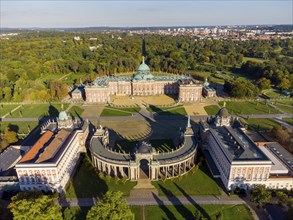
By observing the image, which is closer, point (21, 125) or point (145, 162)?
point (145, 162)

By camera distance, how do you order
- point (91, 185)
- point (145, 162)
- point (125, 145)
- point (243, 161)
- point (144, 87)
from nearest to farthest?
point (243, 161), point (91, 185), point (145, 162), point (125, 145), point (144, 87)

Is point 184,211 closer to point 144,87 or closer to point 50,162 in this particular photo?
point 50,162

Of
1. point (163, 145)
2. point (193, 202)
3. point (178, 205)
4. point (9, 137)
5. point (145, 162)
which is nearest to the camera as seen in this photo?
point (178, 205)

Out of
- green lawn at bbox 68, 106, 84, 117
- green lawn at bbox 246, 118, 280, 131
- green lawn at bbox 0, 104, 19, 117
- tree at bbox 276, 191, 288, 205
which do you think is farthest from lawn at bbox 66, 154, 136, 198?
green lawn at bbox 0, 104, 19, 117

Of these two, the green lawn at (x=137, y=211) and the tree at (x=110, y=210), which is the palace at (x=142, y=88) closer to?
the green lawn at (x=137, y=211)

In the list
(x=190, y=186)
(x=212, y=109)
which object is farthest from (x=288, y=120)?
(x=190, y=186)

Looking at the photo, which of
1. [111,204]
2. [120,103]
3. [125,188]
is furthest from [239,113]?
[111,204]
